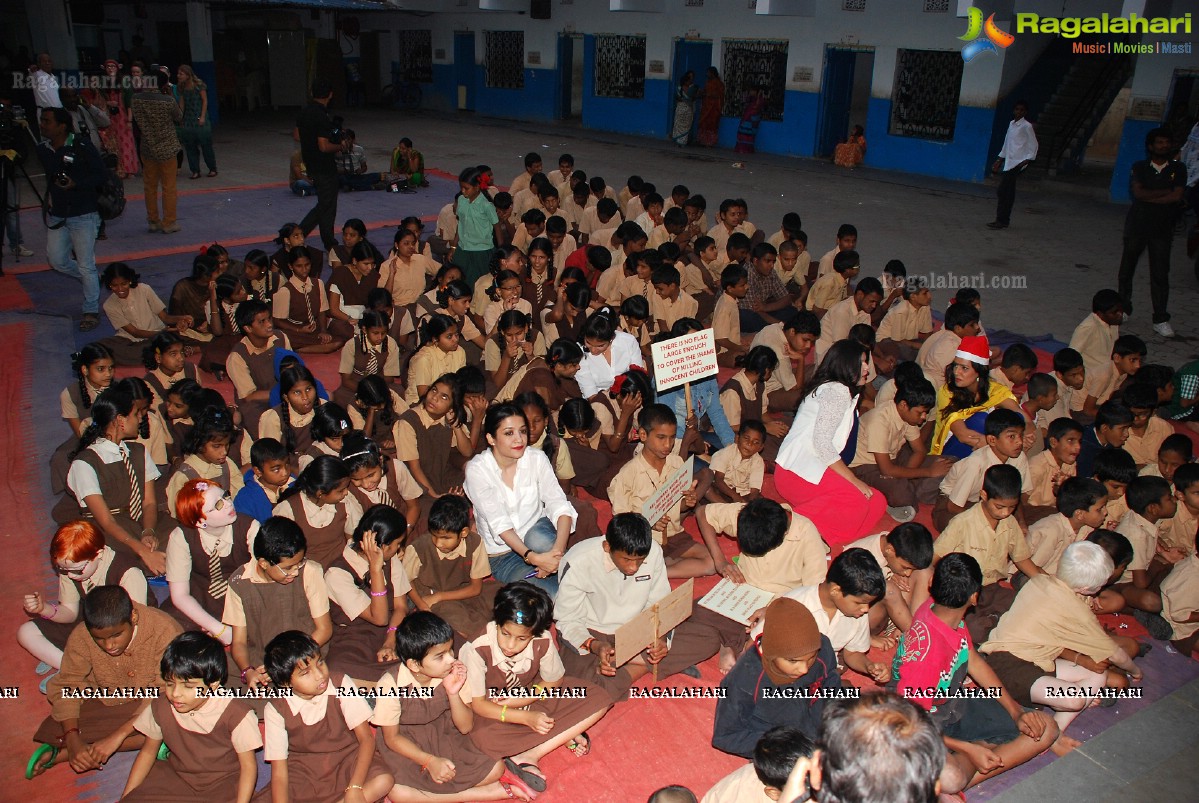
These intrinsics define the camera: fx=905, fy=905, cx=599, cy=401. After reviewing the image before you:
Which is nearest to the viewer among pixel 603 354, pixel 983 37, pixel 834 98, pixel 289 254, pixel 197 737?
pixel 197 737

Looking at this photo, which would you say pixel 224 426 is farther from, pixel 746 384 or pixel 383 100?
pixel 383 100

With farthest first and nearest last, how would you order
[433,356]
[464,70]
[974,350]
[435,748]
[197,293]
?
1. [464,70]
2. [197,293]
3. [433,356]
4. [974,350]
5. [435,748]

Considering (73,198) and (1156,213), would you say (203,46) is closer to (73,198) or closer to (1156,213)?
(73,198)

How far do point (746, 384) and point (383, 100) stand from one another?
71.4 feet

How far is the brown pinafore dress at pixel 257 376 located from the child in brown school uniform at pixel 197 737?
8.70 ft

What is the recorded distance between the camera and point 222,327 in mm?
6656

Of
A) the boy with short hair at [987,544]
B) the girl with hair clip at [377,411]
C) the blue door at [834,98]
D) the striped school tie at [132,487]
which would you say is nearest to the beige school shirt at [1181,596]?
the boy with short hair at [987,544]

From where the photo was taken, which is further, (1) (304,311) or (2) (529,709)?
(1) (304,311)

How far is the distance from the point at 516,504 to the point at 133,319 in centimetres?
387

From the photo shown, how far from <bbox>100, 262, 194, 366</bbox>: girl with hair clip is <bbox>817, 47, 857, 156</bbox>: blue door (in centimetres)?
1342

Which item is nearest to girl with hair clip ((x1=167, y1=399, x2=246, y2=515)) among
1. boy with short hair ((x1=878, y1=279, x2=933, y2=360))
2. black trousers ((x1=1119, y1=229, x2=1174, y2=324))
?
boy with short hair ((x1=878, y1=279, x2=933, y2=360))

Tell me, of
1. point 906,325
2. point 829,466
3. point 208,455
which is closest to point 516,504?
point 208,455

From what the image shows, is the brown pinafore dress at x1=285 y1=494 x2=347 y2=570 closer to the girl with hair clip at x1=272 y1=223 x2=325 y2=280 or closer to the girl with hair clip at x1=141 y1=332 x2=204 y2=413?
the girl with hair clip at x1=141 y1=332 x2=204 y2=413

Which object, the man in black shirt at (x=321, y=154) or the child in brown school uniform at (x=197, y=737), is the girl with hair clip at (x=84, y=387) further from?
the man in black shirt at (x=321, y=154)
